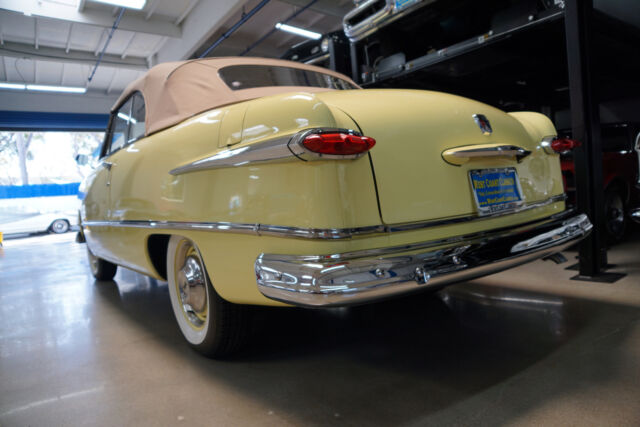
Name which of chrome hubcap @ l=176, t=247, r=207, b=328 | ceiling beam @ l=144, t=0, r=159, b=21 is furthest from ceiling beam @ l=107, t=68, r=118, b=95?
chrome hubcap @ l=176, t=247, r=207, b=328

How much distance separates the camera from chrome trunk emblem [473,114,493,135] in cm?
179

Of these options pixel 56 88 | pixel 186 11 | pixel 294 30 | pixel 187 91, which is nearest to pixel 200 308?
pixel 187 91

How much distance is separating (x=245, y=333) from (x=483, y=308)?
1502mm

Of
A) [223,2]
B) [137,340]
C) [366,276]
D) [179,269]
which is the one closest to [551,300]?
[366,276]

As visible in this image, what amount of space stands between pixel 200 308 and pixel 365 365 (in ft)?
2.86

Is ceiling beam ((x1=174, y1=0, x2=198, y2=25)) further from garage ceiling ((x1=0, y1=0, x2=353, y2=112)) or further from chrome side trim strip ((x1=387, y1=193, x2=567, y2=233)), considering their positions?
chrome side trim strip ((x1=387, y1=193, x2=567, y2=233))

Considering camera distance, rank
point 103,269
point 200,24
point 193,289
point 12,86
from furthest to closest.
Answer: point 12,86 < point 200,24 < point 103,269 < point 193,289

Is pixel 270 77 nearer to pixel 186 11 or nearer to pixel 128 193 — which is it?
pixel 128 193

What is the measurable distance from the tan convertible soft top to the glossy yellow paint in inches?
6.3

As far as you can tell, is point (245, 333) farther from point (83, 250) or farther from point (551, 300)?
point (83, 250)

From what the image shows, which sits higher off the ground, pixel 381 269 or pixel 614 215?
pixel 381 269

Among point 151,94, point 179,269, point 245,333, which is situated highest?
point 151,94

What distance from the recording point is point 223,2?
8.93 meters

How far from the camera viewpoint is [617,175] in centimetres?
445
